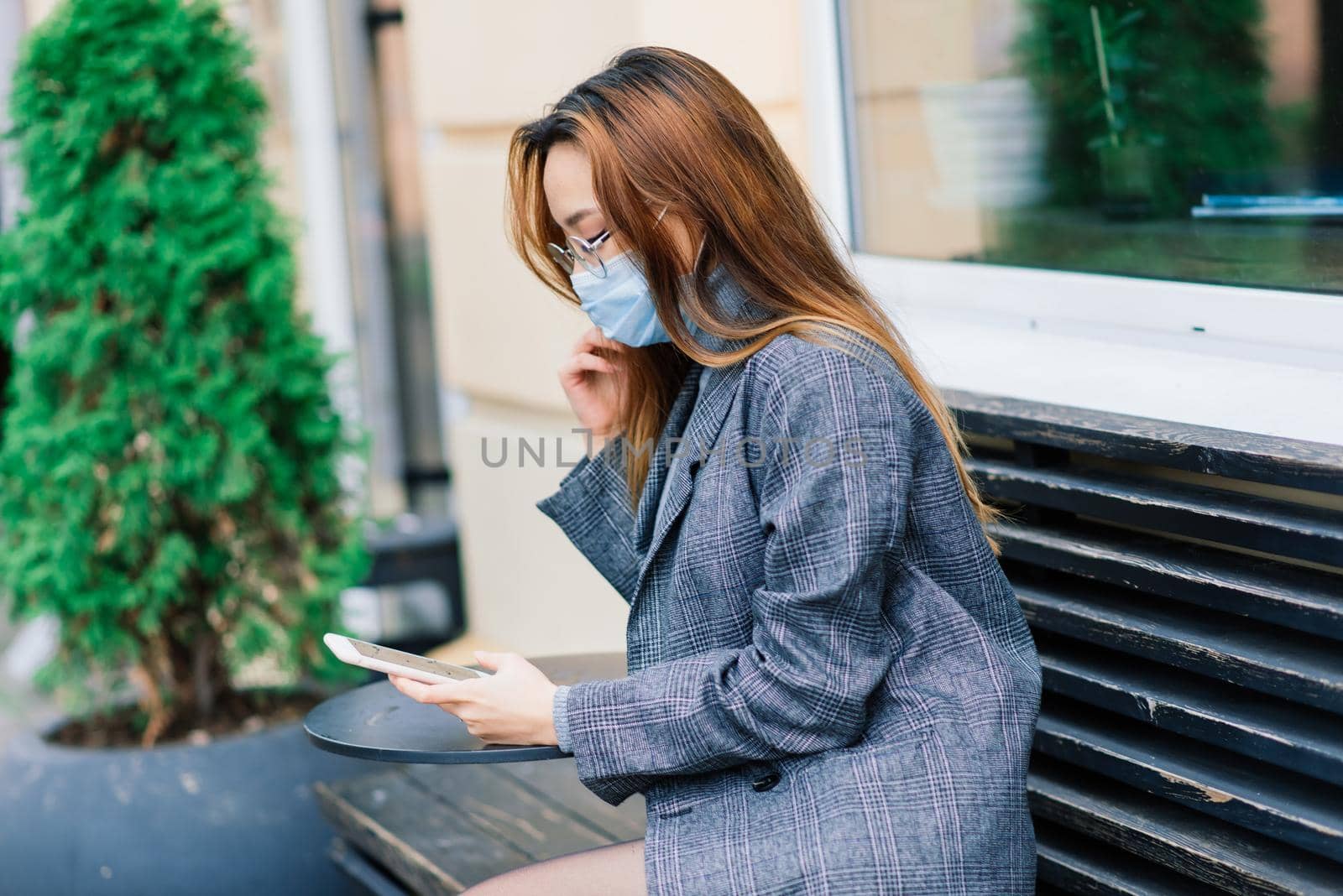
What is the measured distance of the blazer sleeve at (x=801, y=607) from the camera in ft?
4.68

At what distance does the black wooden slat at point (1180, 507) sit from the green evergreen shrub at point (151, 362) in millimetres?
1522

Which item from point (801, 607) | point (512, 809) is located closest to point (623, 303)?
point (801, 607)

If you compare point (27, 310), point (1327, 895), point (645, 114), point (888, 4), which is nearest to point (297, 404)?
point (27, 310)

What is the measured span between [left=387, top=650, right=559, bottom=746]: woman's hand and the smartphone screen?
0.04 meters

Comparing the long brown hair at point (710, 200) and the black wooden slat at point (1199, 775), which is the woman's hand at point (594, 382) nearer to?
the long brown hair at point (710, 200)

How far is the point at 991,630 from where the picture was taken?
1.61 metres

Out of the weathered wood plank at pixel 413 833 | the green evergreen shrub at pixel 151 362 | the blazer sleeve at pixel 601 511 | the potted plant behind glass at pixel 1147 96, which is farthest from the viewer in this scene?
the green evergreen shrub at pixel 151 362

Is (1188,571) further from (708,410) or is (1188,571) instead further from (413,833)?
(413,833)

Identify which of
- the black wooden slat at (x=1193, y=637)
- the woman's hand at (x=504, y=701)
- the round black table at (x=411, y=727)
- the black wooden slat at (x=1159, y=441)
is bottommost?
the round black table at (x=411, y=727)

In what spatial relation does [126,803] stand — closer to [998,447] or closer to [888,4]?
[998,447]

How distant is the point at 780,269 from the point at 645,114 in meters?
0.23

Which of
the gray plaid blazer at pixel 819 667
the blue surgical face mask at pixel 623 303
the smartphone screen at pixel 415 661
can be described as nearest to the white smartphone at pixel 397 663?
the smartphone screen at pixel 415 661

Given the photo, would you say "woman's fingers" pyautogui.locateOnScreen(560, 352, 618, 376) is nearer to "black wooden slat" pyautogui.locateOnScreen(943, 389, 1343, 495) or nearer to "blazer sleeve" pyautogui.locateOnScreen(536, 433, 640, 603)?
"blazer sleeve" pyautogui.locateOnScreen(536, 433, 640, 603)

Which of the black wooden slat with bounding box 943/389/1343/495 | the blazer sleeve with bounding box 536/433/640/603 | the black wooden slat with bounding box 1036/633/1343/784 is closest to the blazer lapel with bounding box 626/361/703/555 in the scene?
the blazer sleeve with bounding box 536/433/640/603
